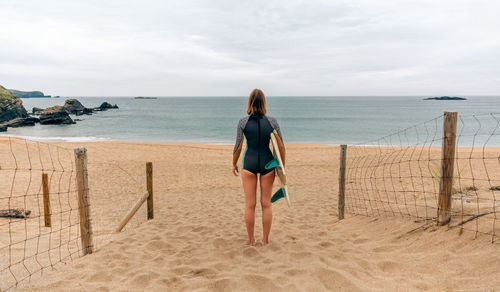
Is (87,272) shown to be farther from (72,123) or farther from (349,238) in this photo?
(72,123)

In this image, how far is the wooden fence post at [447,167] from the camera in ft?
12.1

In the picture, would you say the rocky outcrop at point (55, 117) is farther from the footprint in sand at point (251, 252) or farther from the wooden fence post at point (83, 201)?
the footprint in sand at point (251, 252)

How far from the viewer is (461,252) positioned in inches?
122

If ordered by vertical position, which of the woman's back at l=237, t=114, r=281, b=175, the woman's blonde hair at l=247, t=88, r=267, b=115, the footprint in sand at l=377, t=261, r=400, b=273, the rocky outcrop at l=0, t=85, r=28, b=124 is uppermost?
the rocky outcrop at l=0, t=85, r=28, b=124

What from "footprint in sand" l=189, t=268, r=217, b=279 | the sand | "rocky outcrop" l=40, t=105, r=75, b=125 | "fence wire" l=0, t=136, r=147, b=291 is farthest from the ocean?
"fence wire" l=0, t=136, r=147, b=291

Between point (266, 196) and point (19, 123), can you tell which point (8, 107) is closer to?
point (19, 123)

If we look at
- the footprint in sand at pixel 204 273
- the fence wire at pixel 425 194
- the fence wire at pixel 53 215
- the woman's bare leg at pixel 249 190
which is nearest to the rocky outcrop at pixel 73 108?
the fence wire at pixel 53 215

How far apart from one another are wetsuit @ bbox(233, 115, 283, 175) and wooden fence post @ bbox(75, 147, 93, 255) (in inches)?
87.2

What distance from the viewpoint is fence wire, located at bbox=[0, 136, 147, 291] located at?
3815 mm

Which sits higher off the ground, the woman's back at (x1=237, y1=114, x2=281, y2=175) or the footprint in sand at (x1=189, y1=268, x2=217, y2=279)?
the woman's back at (x1=237, y1=114, x2=281, y2=175)

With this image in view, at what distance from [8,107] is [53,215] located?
47.3m

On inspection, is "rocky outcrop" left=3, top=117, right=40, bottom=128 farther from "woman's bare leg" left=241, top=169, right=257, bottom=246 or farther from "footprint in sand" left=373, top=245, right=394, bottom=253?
"footprint in sand" left=373, top=245, right=394, bottom=253

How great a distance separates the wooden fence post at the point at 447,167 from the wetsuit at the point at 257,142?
214 centimetres

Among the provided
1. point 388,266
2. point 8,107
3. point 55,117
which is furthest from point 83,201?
point 8,107
